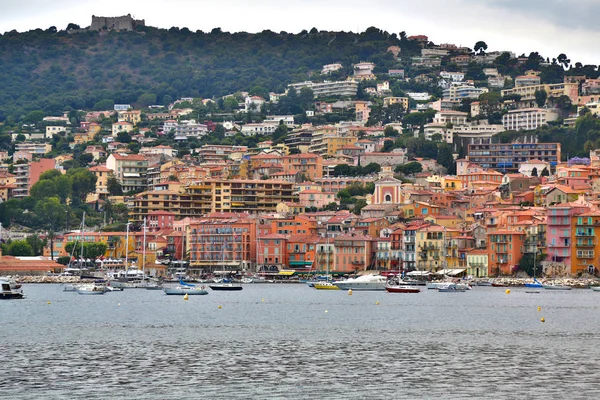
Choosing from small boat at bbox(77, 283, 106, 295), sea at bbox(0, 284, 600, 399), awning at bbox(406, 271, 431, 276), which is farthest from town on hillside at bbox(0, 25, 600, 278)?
sea at bbox(0, 284, 600, 399)

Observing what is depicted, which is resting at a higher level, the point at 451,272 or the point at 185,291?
the point at 451,272

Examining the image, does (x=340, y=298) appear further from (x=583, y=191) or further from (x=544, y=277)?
(x=583, y=191)

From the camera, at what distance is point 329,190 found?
14288 centimetres

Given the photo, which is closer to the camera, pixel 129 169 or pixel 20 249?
pixel 20 249

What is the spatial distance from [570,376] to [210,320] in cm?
2589

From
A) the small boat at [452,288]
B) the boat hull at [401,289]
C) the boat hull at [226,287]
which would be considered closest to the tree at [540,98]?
the small boat at [452,288]

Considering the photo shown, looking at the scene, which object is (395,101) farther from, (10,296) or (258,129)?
(10,296)

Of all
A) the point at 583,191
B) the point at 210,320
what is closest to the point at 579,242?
the point at 583,191

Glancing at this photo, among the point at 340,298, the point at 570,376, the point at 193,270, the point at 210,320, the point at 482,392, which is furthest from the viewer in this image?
the point at 193,270

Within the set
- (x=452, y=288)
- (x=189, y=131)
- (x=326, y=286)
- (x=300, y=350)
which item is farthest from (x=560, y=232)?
(x=189, y=131)

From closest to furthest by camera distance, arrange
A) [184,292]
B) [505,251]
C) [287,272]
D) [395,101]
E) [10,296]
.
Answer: [10,296] < [184,292] < [505,251] < [287,272] < [395,101]

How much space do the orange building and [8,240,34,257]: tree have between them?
4435cm

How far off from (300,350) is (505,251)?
197 feet

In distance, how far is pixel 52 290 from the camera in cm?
9762
